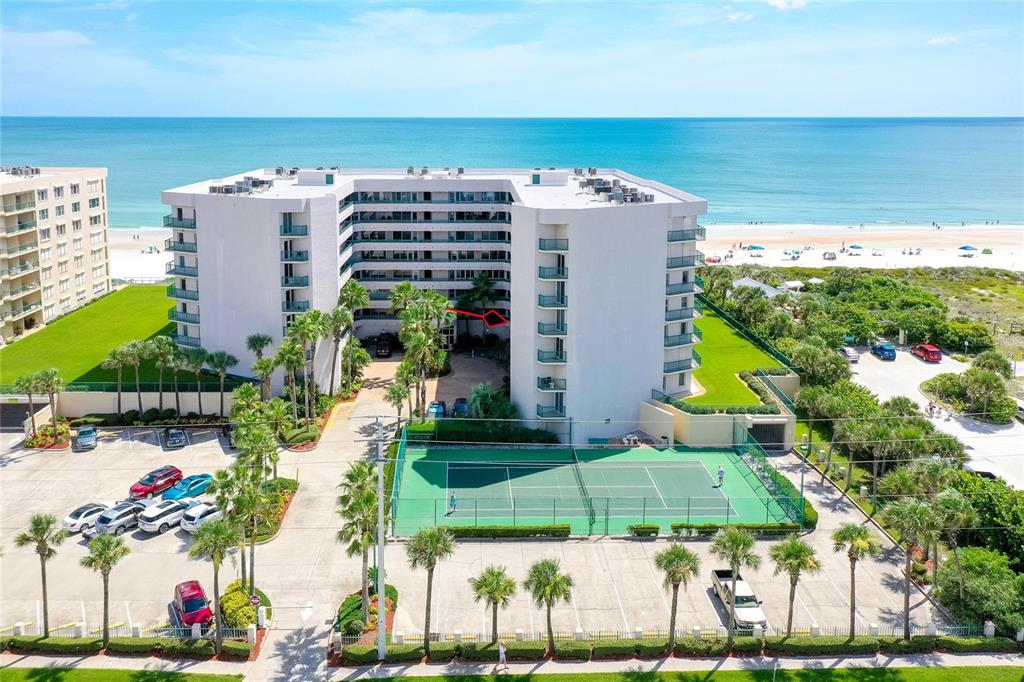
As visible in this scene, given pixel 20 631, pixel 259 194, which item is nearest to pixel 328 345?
pixel 259 194

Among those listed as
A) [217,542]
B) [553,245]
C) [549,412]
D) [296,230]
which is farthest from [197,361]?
[217,542]

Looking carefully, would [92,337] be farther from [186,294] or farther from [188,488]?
[188,488]

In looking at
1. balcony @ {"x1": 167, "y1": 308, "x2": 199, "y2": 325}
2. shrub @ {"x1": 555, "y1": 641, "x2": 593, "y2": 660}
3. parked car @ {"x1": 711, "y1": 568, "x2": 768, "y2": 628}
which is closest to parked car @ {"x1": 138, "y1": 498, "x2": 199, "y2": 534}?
balcony @ {"x1": 167, "y1": 308, "x2": 199, "y2": 325}

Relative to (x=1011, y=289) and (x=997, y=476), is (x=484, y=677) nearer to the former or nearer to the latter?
(x=997, y=476)

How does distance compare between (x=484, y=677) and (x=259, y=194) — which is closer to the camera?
(x=484, y=677)

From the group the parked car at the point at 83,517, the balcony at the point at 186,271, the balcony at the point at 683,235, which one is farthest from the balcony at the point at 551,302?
the parked car at the point at 83,517

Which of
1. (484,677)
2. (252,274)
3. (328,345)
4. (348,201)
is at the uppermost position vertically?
(348,201)

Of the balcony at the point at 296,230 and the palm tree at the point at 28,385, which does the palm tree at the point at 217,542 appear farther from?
the balcony at the point at 296,230
